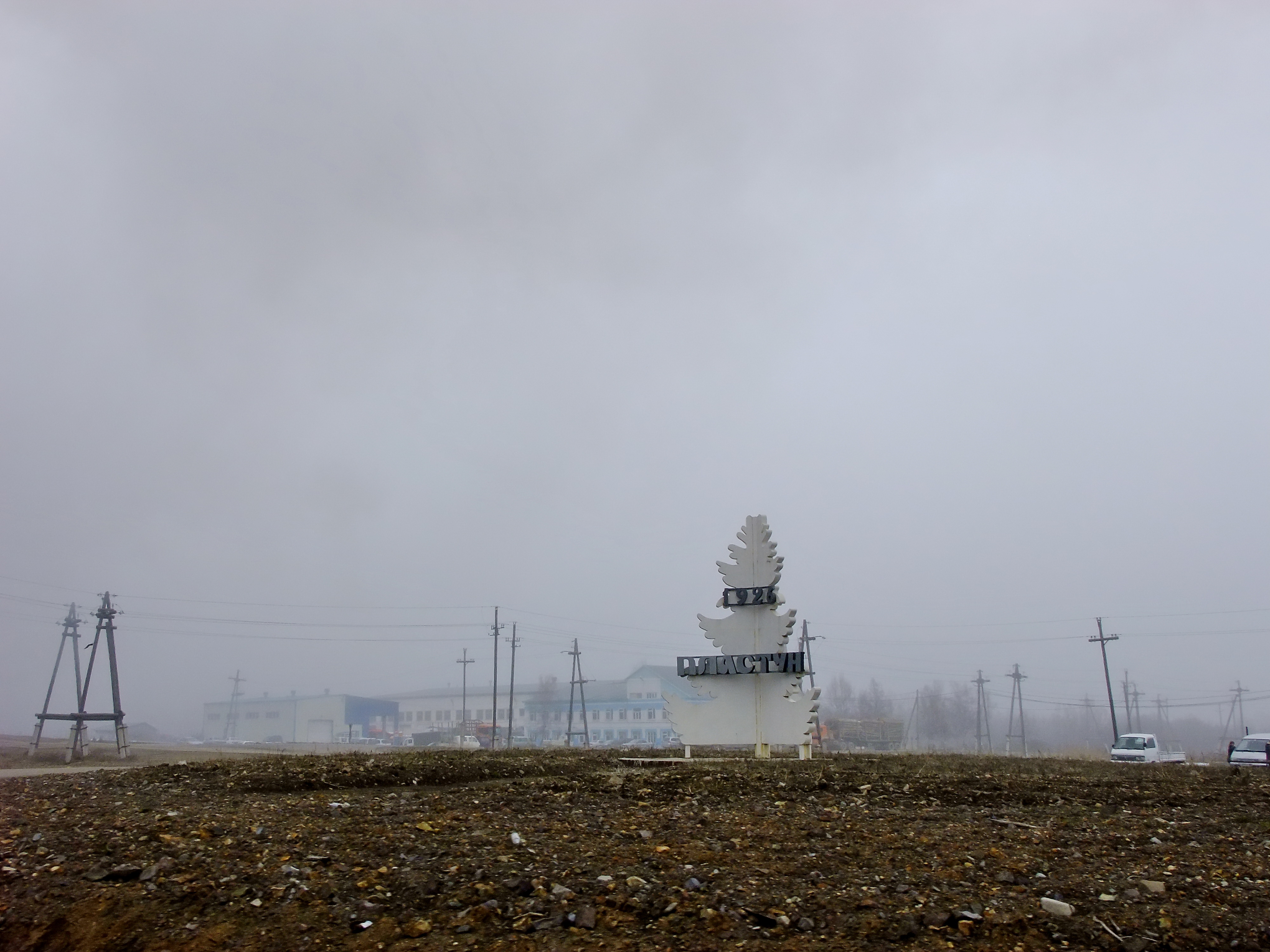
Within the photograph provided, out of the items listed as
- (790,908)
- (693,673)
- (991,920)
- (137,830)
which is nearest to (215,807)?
(137,830)

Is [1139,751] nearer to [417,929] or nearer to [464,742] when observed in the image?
[417,929]

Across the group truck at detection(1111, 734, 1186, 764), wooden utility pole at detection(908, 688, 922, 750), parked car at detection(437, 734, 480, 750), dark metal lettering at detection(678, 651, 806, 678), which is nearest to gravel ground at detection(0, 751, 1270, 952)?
dark metal lettering at detection(678, 651, 806, 678)

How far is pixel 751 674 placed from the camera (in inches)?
864

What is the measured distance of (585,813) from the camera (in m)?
9.82

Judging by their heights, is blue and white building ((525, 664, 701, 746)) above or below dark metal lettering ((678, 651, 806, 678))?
below

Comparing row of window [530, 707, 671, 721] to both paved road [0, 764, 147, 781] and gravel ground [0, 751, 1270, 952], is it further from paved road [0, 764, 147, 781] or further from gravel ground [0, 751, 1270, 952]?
gravel ground [0, 751, 1270, 952]

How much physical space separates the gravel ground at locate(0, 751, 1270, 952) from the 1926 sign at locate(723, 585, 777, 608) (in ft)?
35.0

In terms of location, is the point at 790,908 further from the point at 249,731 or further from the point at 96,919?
the point at 249,731

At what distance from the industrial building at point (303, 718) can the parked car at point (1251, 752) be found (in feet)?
322

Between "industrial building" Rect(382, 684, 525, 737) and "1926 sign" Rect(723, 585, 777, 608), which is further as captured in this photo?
"industrial building" Rect(382, 684, 525, 737)

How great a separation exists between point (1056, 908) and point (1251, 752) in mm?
28780

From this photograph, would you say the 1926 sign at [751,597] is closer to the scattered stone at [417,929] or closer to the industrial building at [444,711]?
the scattered stone at [417,929]

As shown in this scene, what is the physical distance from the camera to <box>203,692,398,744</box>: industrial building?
381ft

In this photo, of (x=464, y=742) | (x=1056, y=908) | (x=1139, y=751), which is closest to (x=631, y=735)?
(x=464, y=742)
